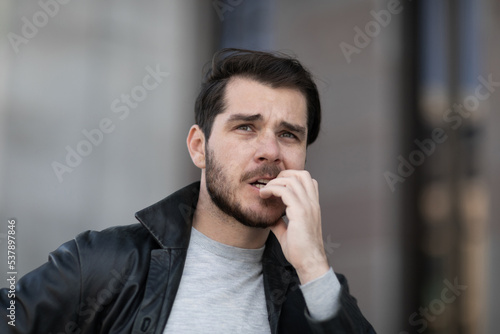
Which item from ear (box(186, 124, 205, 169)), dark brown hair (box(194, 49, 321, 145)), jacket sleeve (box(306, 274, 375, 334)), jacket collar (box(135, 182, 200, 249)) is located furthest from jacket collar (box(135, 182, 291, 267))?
jacket sleeve (box(306, 274, 375, 334))

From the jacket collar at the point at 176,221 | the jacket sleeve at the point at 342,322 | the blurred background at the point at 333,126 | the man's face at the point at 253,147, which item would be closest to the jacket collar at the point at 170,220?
the jacket collar at the point at 176,221

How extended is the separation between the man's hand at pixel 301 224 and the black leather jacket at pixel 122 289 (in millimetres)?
158

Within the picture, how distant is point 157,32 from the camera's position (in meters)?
5.26

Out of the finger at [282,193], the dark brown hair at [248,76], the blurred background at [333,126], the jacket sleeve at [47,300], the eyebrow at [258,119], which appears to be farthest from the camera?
the blurred background at [333,126]

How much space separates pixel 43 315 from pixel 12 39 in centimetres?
333

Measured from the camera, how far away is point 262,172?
7.93ft

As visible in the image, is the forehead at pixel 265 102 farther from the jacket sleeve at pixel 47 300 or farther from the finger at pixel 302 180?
the jacket sleeve at pixel 47 300

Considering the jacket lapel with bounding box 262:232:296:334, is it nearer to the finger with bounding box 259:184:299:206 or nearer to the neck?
the neck

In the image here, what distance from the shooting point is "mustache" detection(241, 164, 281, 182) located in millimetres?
2406

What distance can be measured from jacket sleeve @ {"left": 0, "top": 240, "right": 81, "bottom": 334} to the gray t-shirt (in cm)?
34

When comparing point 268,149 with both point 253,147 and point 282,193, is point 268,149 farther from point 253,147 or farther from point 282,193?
point 282,193

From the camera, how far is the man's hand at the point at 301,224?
2.26 m

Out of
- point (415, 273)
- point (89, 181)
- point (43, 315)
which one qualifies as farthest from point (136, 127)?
point (43, 315)

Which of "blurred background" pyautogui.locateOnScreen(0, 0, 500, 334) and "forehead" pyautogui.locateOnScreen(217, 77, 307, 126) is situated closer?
"forehead" pyautogui.locateOnScreen(217, 77, 307, 126)
